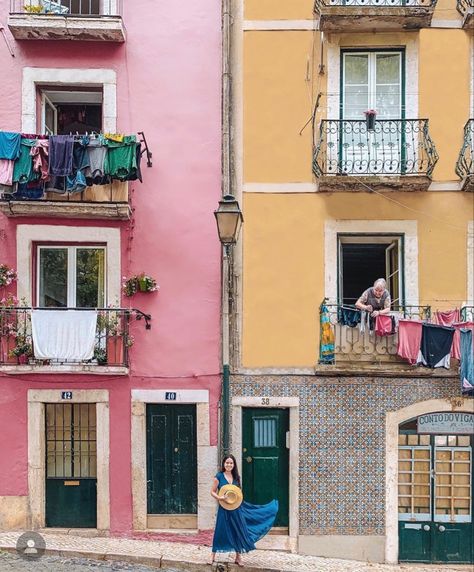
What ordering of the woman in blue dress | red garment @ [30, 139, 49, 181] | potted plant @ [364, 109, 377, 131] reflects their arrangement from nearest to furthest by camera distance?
the woman in blue dress, red garment @ [30, 139, 49, 181], potted plant @ [364, 109, 377, 131]

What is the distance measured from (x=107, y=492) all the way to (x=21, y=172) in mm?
5327

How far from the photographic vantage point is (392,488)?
11.3 metres

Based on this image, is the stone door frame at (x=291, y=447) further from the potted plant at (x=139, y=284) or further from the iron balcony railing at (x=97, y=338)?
the potted plant at (x=139, y=284)

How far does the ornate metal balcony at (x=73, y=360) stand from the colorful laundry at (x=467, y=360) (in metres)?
5.07

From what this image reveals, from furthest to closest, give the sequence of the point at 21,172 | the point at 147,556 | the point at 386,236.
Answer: the point at 386,236, the point at 21,172, the point at 147,556

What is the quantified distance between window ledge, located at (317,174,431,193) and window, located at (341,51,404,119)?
1.23 meters

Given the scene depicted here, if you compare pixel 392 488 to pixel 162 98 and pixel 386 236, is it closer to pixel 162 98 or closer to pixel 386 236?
pixel 386 236

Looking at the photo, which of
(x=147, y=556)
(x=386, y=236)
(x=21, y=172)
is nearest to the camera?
(x=147, y=556)

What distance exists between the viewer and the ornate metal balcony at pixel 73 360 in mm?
11297

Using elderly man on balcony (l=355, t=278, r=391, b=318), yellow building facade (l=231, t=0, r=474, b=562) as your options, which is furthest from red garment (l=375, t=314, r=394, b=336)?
yellow building facade (l=231, t=0, r=474, b=562)

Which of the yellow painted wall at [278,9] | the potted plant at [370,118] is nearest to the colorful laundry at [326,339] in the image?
the potted plant at [370,118]

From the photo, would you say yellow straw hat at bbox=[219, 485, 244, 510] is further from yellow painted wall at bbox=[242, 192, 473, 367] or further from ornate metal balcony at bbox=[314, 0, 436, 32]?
ornate metal balcony at bbox=[314, 0, 436, 32]

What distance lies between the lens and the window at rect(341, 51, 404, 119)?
39.0 ft

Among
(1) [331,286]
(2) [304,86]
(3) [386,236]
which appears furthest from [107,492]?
(2) [304,86]
